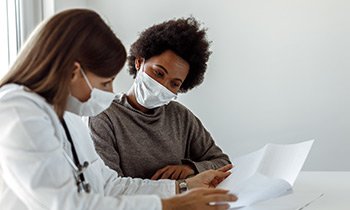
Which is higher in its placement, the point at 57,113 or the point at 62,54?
the point at 62,54

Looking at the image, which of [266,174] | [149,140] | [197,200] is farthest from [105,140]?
[197,200]

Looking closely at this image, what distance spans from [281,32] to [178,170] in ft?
2.97

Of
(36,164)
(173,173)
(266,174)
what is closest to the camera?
(36,164)

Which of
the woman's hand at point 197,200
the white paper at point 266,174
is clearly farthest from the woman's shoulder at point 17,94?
the white paper at point 266,174

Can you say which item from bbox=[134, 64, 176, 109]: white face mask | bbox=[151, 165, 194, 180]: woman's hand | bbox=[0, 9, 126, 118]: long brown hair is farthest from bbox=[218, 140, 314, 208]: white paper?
bbox=[0, 9, 126, 118]: long brown hair

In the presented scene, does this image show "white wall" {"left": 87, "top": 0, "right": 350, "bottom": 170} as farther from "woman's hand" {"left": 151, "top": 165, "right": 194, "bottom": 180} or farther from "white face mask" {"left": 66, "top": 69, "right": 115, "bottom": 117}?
"white face mask" {"left": 66, "top": 69, "right": 115, "bottom": 117}

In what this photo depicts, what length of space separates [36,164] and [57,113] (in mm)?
154

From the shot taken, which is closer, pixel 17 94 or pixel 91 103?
pixel 17 94

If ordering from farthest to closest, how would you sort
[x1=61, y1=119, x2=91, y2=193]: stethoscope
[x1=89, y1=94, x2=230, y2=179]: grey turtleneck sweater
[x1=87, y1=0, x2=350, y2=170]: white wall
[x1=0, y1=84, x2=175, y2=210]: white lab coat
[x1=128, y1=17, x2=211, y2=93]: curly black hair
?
[x1=87, y1=0, x2=350, y2=170]: white wall, [x1=128, y1=17, x2=211, y2=93]: curly black hair, [x1=89, y1=94, x2=230, y2=179]: grey turtleneck sweater, [x1=61, y1=119, x2=91, y2=193]: stethoscope, [x1=0, y1=84, x2=175, y2=210]: white lab coat

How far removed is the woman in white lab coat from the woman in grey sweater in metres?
0.45

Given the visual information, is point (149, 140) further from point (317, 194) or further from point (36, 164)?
point (36, 164)

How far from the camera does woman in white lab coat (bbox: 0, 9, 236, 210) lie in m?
0.89

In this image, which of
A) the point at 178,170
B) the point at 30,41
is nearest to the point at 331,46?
the point at 178,170

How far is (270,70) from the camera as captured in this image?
2201mm
